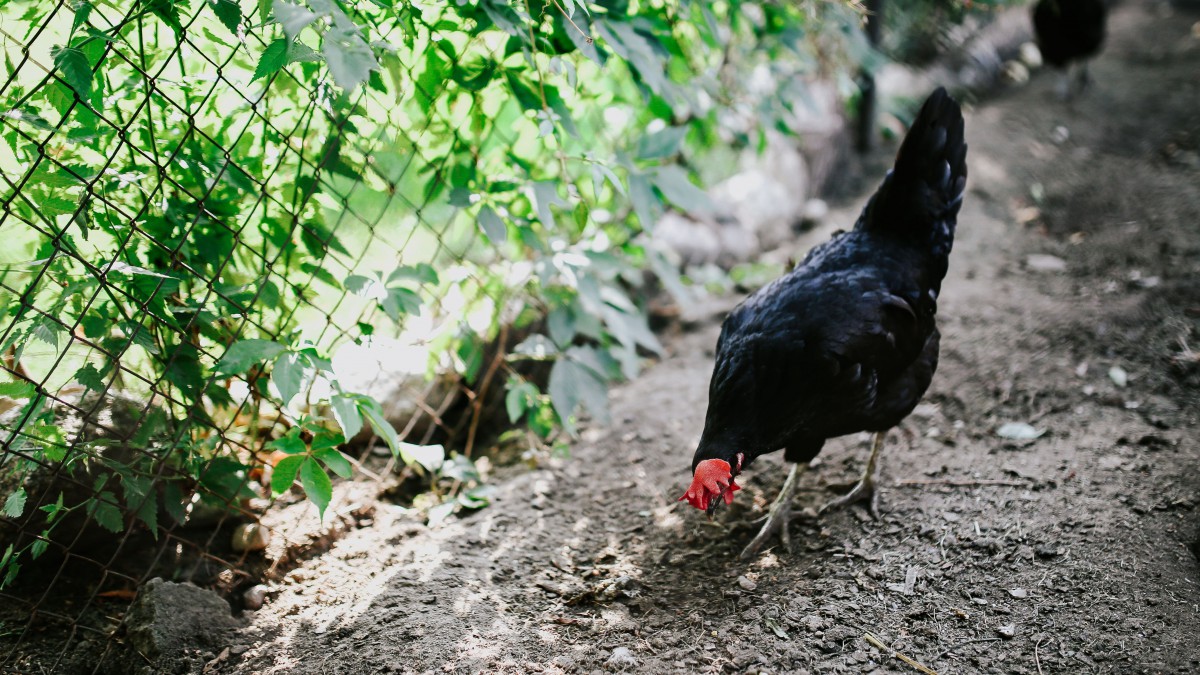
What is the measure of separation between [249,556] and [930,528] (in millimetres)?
2321

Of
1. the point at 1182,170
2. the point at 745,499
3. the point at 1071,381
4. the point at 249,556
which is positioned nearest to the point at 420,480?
the point at 249,556

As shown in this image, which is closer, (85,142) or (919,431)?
(85,142)

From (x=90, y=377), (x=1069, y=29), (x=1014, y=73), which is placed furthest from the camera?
(x=1014, y=73)

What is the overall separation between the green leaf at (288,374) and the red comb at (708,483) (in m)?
1.10

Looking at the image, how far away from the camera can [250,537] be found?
8.03 feet

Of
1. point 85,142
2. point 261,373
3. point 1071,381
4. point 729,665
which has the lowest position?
point 729,665

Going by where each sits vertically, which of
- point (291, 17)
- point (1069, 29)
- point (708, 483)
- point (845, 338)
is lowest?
point (708, 483)

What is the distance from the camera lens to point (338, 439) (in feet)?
6.84

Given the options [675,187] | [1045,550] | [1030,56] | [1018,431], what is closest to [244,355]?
[675,187]

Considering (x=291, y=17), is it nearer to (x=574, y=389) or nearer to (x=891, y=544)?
(x=574, y=389)

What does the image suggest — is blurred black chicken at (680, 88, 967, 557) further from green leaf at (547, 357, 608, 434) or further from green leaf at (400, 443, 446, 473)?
green leaf at (400, 443, 446, 473)

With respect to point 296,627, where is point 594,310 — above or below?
above

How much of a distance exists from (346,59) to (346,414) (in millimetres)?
965

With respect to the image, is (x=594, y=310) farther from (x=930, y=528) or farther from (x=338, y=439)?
(x=930, y=528)
